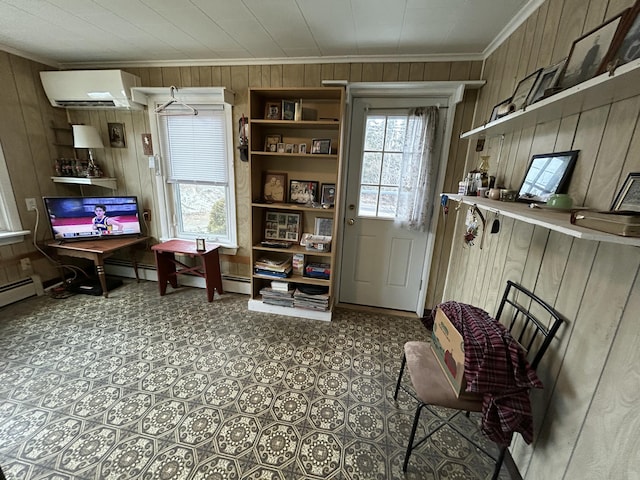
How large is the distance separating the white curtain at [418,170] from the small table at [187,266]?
6.62 ft

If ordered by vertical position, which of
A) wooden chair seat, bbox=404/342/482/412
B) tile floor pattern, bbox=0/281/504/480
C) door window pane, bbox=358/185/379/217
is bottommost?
tile floor pattern, bbox=0/281/504/480

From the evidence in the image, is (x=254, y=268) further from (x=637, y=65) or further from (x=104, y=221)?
(x=637, y=65)

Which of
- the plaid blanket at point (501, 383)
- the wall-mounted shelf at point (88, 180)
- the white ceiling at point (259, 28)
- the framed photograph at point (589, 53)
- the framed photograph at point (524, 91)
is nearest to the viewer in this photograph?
the framed photograph at point (589, 53)

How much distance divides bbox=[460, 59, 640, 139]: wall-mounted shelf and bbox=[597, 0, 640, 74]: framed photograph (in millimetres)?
71

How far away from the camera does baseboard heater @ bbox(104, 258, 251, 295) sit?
3.10m

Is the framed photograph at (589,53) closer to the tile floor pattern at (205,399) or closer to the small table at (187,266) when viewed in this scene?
the tile floor pattern at (205,399)

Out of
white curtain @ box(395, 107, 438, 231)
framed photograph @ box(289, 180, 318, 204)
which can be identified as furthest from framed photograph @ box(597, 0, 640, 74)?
framed photograph @ box(289, 180, 318, 204)

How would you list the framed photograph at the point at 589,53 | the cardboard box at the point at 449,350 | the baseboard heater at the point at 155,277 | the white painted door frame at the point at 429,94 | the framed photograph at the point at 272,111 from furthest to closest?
the baseboard heater at the point at 155,277 → the framed photograph at the point at 272,111 → the white painted door frame at the point at 429,94 → the cardboard box at the point at 449,350 → the framed photograph at the point at 589,53

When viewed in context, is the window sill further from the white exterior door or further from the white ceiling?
the white exterior door

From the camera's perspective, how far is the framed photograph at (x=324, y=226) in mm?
2662

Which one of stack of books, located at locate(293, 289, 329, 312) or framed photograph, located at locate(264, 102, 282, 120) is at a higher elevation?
framed photograph, located at locate(264, 102, 282, 120)

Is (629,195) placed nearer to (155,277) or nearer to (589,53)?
(589,53)

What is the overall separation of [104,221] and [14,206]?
74 centimetres

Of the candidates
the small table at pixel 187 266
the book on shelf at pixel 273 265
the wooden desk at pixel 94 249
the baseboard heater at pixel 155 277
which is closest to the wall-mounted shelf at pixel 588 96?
the book on shelf at pixel 273 265
